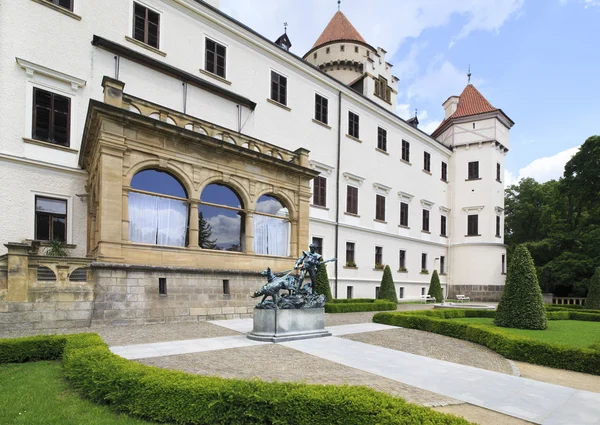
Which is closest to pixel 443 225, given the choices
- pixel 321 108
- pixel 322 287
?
pixel 321 108

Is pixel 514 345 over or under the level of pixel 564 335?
over

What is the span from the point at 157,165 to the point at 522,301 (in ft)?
50.2

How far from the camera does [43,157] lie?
53.7 ft

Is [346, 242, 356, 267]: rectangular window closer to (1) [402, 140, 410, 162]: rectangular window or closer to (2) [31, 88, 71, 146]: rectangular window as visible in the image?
(1) [402, 140, 410, 162]: rectangular window

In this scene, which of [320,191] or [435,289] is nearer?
[320,191]

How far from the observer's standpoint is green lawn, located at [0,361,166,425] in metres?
5.32

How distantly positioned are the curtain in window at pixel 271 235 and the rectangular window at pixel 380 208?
1398cm

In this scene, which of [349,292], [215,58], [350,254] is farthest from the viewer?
[350,254]

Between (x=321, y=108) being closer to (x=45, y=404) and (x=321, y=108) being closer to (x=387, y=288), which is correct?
(x=387, y=288)

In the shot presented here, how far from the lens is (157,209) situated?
1580cm

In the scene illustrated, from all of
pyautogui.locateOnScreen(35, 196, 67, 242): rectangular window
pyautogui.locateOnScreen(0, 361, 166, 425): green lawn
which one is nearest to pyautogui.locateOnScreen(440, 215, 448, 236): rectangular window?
pyautogui.locateOnScreen(35, 196, 67, 242): rectangular window

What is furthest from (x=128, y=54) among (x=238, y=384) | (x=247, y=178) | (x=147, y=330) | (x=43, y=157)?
(x=238, y=384)

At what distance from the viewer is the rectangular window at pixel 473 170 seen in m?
40.6

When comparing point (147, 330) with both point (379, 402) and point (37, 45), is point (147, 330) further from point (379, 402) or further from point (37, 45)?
point (37, 45)
